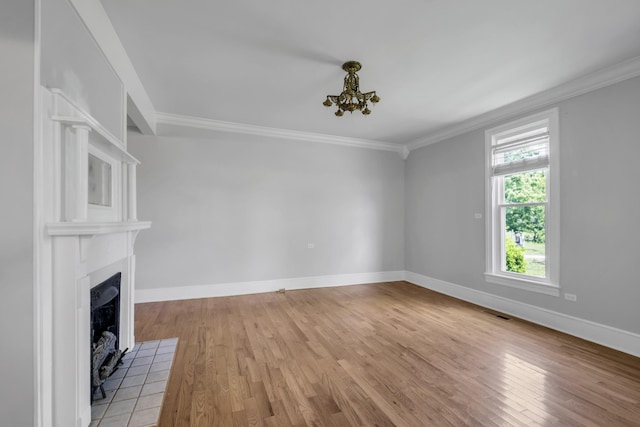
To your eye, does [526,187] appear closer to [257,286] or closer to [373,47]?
[373,47]

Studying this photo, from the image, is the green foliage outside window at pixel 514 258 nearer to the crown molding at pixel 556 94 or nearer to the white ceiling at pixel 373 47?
the crown molding at pixel 556 94

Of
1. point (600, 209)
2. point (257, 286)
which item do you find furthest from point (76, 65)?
point (600, 209)

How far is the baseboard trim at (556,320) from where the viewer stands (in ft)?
8.84

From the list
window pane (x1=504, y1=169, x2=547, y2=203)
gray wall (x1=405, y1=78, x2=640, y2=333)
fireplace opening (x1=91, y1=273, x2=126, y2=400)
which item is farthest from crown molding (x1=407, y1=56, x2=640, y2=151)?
fireplace opening (x1=91, y1=273, x2=126, y2=400)

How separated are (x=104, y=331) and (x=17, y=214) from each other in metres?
1.48

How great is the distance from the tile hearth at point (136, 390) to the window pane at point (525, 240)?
4.22m

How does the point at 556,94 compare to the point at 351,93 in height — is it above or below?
above

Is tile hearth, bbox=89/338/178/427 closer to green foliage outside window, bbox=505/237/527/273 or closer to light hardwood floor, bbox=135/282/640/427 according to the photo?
light hardwood floor, bbox=135/282/640/427

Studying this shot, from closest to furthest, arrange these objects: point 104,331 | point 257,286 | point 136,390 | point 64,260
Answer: point 64,260 < point 136,390 < point 104,331 < point 257,286

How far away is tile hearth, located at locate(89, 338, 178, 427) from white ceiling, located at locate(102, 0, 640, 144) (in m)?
2.80

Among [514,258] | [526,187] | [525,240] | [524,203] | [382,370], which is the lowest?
[382,370]

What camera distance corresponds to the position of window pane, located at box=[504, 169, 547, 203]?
3.48 m

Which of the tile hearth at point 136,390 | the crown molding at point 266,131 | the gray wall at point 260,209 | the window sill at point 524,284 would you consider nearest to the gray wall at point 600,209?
the window sill at point 524,284

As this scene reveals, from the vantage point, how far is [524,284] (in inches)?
141
